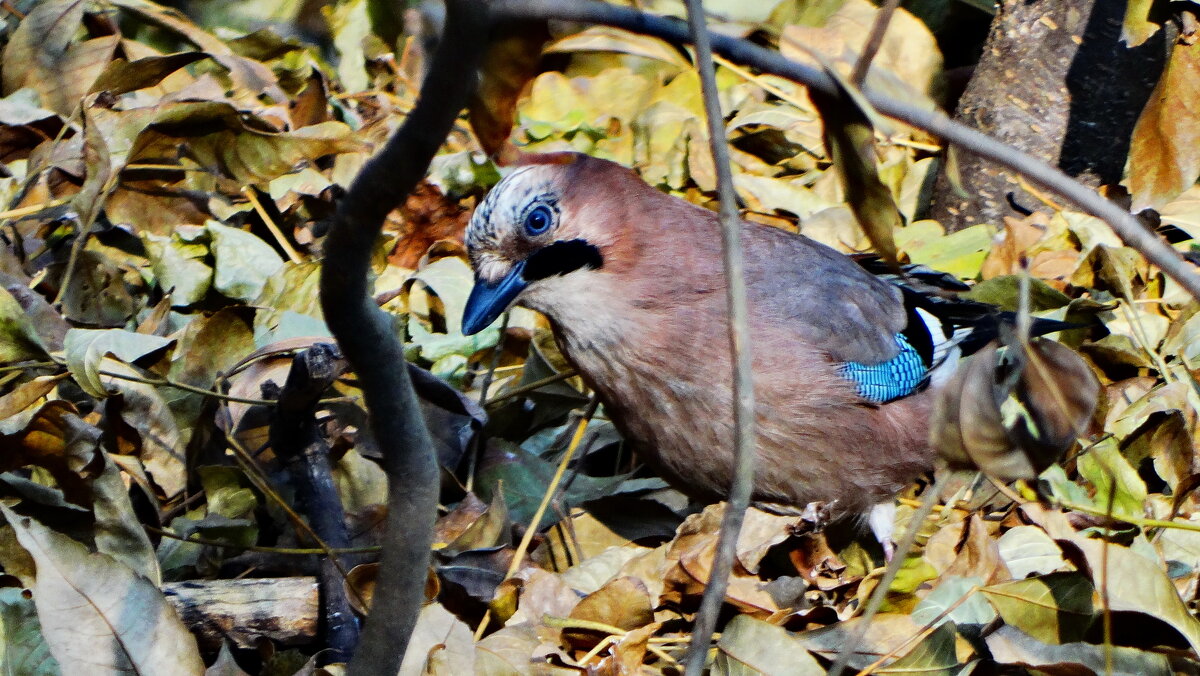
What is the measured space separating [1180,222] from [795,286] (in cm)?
148

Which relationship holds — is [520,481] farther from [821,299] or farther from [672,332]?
[821,299]

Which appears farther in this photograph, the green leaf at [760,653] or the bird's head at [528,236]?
the bird's head at [528,236]

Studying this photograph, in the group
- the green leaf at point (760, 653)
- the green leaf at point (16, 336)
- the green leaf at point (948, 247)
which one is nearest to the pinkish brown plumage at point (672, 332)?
the green leaf at point (760, 653)

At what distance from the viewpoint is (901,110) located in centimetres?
100

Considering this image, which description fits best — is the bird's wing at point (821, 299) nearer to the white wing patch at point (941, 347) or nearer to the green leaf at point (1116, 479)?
the white wing patch at point (941, 347)

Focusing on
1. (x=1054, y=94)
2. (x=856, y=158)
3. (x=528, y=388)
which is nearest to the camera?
(x=856, y=158)

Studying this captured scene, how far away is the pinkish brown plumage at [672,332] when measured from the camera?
251 cm

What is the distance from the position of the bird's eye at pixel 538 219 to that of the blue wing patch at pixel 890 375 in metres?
0.77

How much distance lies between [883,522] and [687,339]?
707 mm

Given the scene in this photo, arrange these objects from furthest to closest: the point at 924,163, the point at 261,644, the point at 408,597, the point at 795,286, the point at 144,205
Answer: the point at 924,163 < the point at 144,205 < the point at 795,286 < the point at 261,644 < the point at 408,597

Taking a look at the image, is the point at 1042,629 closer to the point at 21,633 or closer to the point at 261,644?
the point at 261,644

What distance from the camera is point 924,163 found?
4.06 m

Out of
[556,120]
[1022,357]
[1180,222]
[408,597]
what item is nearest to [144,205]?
[556,120]

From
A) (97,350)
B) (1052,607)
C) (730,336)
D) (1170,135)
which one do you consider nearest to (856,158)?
(730,336)
